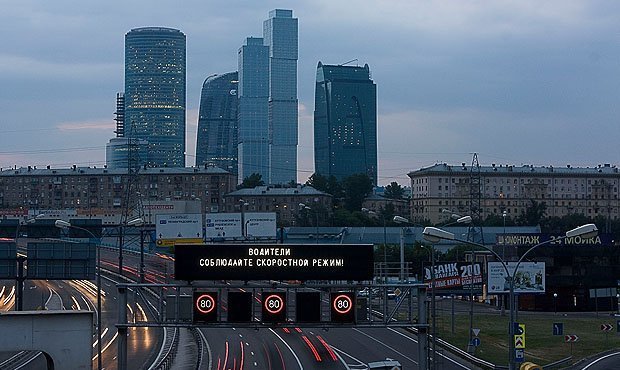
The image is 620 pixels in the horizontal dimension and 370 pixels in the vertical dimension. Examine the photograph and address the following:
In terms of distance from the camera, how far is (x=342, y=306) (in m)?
37.6

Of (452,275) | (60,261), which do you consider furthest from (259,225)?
(60,261)

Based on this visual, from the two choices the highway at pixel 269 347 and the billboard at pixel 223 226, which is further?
the billboard at pixel 223 226

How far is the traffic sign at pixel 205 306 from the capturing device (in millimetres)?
37469

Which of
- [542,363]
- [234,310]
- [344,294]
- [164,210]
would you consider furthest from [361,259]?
[164,210]

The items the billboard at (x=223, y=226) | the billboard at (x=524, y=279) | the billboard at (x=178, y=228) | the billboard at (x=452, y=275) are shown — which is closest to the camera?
the billboard at (x=452, y=275)

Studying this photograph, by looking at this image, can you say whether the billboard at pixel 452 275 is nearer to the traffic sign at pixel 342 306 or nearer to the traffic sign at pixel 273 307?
the traffic sign at pixel 342 306

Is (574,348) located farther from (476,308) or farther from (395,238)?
(395,238)

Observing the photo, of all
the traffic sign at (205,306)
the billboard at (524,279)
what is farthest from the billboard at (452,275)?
the traffic sign at (205,306)

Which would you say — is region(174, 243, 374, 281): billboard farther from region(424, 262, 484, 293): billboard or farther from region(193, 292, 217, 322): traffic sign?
region(424, 262, 484, 293): billboard

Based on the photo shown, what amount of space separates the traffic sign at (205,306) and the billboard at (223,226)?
228 feet

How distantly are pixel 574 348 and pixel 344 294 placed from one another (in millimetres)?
39789

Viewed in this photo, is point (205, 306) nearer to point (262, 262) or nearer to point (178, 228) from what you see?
point (262, 262)

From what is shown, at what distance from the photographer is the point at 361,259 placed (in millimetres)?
36406

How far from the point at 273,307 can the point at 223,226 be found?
70.5m
